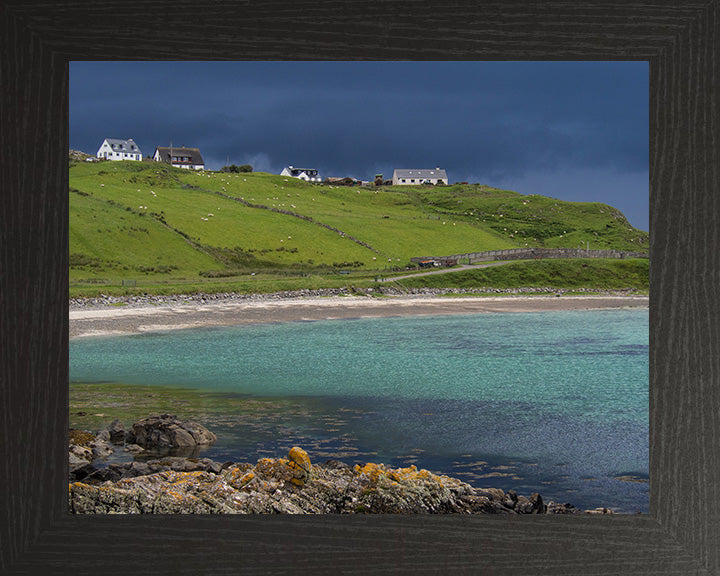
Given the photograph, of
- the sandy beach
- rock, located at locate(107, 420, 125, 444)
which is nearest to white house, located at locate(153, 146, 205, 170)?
the sandy beach

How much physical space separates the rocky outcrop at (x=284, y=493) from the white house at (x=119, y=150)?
10051 centimetres

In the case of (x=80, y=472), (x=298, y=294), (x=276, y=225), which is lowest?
(x=80, y=472)

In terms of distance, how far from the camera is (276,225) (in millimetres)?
62875

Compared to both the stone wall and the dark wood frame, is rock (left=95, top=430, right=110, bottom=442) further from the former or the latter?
the stone wall

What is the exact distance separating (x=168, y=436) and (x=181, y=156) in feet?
320

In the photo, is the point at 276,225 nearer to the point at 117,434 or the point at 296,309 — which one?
the point at 296,309

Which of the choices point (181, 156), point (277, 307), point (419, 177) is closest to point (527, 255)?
point (277, 307)

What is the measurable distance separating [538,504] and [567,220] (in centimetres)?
7755

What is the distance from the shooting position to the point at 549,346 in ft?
78.2

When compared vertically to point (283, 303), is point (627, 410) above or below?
below

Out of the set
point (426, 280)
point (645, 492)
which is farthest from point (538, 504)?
point (426, 280)

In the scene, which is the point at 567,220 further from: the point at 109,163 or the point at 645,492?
the point at 645,492

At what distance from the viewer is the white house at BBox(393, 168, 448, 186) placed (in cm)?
10669

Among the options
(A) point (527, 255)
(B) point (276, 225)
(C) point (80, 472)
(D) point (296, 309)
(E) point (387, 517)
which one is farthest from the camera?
(B) point (276, 225)
